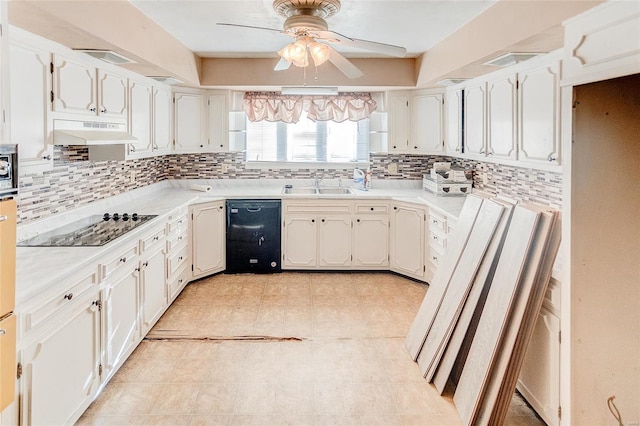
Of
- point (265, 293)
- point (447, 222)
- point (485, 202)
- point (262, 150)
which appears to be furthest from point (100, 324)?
point (262, 150)

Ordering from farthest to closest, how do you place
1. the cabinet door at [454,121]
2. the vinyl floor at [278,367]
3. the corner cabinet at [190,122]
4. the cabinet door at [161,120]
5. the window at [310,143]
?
1. the window at [310,143]
2. the corner cabinet at [190,122]
3. the cabinet door at [454,121]
4. the cabinet door at [161,120]
5. the vinyl floor at [278,367]

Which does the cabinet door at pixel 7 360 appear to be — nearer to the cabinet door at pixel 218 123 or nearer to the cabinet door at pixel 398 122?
the cabinet door at pixel 218 123

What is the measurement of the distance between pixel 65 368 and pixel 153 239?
1367 mm

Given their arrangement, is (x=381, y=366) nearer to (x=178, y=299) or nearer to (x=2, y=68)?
(x=178, y=299)

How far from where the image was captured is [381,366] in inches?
115

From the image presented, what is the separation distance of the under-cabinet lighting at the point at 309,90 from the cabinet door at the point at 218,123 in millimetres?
703

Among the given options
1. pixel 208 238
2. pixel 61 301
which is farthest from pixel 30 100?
pixel 208 238

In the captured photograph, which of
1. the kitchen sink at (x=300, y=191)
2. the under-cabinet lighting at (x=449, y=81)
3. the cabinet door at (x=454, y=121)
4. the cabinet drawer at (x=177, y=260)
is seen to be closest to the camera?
the cabinet drawer at (x=177, y=260)

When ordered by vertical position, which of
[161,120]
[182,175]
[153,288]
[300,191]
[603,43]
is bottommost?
[153,288]

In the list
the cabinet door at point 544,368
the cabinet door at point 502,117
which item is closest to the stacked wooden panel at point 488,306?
the cabinet door at point 544,368

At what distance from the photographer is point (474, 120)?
4.05 m

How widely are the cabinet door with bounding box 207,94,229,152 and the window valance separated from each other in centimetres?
29

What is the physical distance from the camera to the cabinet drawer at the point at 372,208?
16.1 ft

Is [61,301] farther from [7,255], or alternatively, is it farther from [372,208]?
[372,208]
